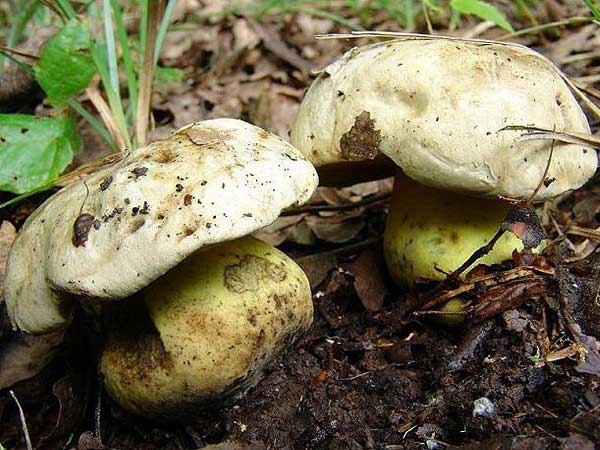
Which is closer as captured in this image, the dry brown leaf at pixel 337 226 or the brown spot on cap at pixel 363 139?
the brown spot on cap at pixel 363 139

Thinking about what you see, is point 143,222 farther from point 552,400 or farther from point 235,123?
point 552,400

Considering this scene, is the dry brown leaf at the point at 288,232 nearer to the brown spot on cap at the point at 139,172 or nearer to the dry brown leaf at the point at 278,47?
the brown spot on cap at the point at 139,172

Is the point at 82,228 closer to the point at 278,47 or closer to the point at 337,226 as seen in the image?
the point at 337,226

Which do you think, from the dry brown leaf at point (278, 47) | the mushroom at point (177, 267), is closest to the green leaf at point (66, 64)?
the mushroom at point (177, 267)

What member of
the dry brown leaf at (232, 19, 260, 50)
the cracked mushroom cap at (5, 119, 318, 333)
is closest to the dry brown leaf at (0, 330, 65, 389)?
the cracked mushroom cap at (5, 119, 318, 333)

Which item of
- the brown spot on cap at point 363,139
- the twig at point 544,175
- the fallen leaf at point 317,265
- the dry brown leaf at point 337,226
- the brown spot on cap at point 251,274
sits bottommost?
the dry brown leaf at point 337,226

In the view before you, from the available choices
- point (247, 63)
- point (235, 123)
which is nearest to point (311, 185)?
point (235, 123)

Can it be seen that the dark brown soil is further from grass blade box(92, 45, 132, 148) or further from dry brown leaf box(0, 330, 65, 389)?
grass blade box(92, 45, 132, 148)
